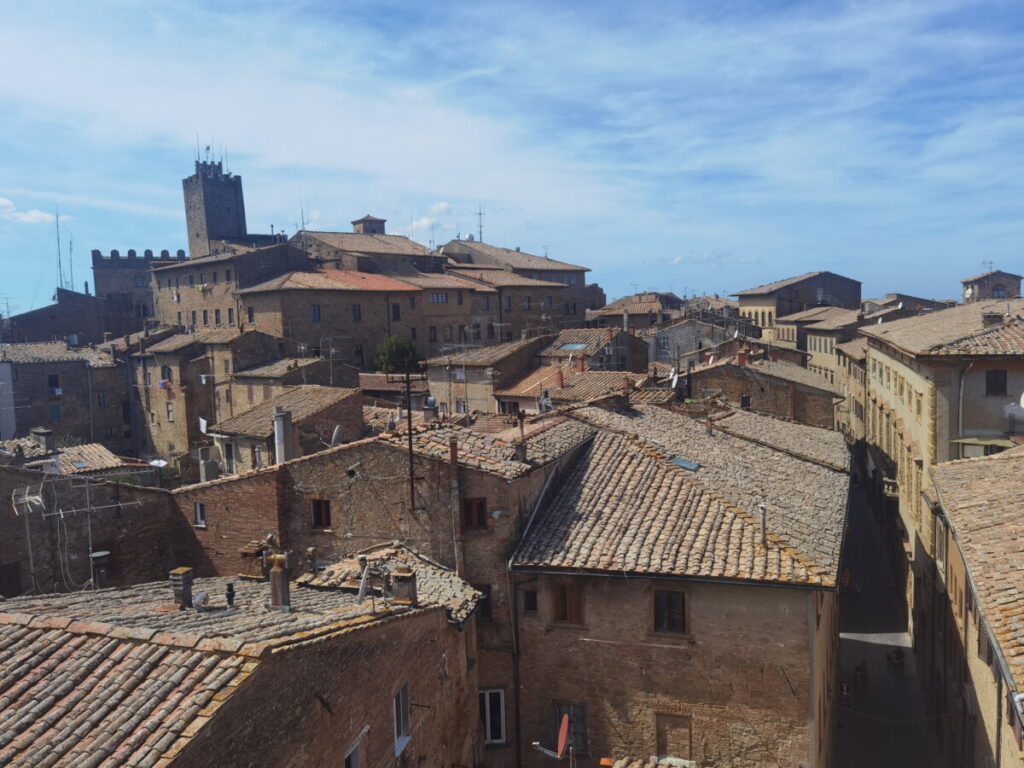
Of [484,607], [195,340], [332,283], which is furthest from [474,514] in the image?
[332,283]

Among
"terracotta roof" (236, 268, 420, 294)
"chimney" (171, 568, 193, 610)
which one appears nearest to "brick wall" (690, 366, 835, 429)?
"chimney" (171, 568, 193, 610)

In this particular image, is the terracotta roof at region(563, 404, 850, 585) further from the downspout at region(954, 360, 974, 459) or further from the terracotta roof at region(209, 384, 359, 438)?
the terracotta roof at region(209, 384, 359, 438)

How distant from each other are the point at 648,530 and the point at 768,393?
72.1ft

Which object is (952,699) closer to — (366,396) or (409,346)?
(366,396)

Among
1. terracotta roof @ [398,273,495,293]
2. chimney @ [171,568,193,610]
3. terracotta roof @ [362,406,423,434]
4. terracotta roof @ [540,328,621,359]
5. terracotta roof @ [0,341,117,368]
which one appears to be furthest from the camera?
terracotta roof @ [398,273,495,293]

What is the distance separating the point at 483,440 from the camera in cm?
1862

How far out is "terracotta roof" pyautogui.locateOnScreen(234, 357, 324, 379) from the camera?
152 feet

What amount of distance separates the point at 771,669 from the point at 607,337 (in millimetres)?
31816

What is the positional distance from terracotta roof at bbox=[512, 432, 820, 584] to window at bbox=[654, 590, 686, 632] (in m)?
0.73

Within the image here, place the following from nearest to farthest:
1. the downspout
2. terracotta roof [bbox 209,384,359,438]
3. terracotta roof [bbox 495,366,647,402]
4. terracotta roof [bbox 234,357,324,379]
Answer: the downspout, terracotta roof [bbox 209,384,359,438], terracotta roof [bbox 495,366,647,402], terracotta roof [bbox 234,357,324,379]

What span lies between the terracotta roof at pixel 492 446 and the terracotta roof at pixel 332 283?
38308mm

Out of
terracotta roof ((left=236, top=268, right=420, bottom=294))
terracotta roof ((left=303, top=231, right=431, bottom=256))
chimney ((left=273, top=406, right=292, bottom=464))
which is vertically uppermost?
terracotta roof ((left=303, top=231, right=431, bottom=256))

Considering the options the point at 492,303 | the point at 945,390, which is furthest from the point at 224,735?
the point at 492,303

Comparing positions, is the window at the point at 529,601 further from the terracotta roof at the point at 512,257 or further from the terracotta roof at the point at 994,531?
the terracotta roof at the point at 512,257
